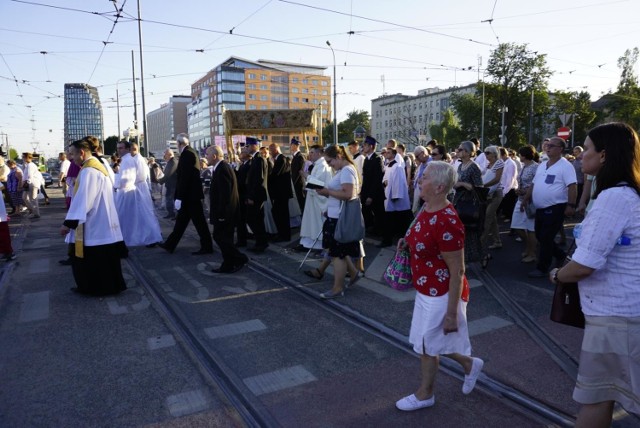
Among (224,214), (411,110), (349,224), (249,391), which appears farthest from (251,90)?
(249,391)

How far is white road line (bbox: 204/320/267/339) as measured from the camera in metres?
4.69

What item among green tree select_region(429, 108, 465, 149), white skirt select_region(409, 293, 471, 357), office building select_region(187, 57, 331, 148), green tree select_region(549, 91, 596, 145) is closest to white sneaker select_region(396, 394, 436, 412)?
white skirt select_region(409, 293, 471, 357)

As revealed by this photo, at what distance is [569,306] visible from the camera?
100 inches

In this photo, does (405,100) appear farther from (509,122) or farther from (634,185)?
(634,185)

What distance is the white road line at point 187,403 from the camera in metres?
3.27

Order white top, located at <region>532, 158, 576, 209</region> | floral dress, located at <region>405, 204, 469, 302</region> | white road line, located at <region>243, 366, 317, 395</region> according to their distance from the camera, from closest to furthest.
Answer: floral dress, located at <region>405, 204, 469, 302</region>, white road line, located at <region>243, 366, 317, 395</region>, white top, located at <region>532, 158, 576, 209</region>

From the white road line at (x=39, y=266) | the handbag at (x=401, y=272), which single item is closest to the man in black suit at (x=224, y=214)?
the white road line at (x=39, y=266)

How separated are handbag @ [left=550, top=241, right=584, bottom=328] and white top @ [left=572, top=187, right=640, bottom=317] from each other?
6.4 inches

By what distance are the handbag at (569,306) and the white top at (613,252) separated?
0.53ft

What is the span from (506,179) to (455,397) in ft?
24.1

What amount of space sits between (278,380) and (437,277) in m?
1.59

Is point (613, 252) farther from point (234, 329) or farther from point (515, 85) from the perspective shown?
point (515, 85)

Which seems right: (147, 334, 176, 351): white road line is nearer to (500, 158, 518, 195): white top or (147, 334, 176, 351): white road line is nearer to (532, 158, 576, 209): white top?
(532, 158, 576, 209): white top

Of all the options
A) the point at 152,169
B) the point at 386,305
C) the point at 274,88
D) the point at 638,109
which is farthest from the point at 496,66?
the point at 274,88
